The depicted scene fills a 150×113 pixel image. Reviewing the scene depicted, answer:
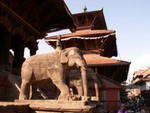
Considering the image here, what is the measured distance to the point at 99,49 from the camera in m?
20.2

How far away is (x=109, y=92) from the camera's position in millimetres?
15273

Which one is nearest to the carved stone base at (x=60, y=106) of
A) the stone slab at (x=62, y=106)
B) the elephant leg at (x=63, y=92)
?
the stone slab at (x=62, y=106)

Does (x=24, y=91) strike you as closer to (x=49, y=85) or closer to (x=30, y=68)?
(x=30, y=68)

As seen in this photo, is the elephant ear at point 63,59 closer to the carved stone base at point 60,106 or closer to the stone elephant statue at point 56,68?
the stone elephant statue at point 56,68

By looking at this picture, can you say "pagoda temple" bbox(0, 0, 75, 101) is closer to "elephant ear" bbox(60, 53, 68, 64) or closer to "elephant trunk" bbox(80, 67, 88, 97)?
"elephant ear" bbox(60, 53, 68, 64)

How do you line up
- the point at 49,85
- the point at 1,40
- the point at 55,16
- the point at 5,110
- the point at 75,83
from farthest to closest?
the point at 55,16 < the point at 49,85 < the point at 1,40 < the point at 75,83 < the point at 5,110

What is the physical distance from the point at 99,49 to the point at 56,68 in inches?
603

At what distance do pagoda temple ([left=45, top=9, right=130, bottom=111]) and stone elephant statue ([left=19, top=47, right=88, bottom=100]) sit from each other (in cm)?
705

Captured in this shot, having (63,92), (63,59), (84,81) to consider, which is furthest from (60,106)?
(63,59)

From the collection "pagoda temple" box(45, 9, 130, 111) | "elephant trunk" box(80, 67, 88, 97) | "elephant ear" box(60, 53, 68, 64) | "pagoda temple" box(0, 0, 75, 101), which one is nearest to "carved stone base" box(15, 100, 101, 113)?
"elephant trunk" box(80, 67, 88, 97)

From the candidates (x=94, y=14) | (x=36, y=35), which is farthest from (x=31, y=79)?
(x=94, y=14)

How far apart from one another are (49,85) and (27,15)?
4.14 m

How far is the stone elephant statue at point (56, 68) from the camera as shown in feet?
16.8

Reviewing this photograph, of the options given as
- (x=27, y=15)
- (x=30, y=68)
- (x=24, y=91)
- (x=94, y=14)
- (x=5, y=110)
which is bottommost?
(x=5, y=110)
